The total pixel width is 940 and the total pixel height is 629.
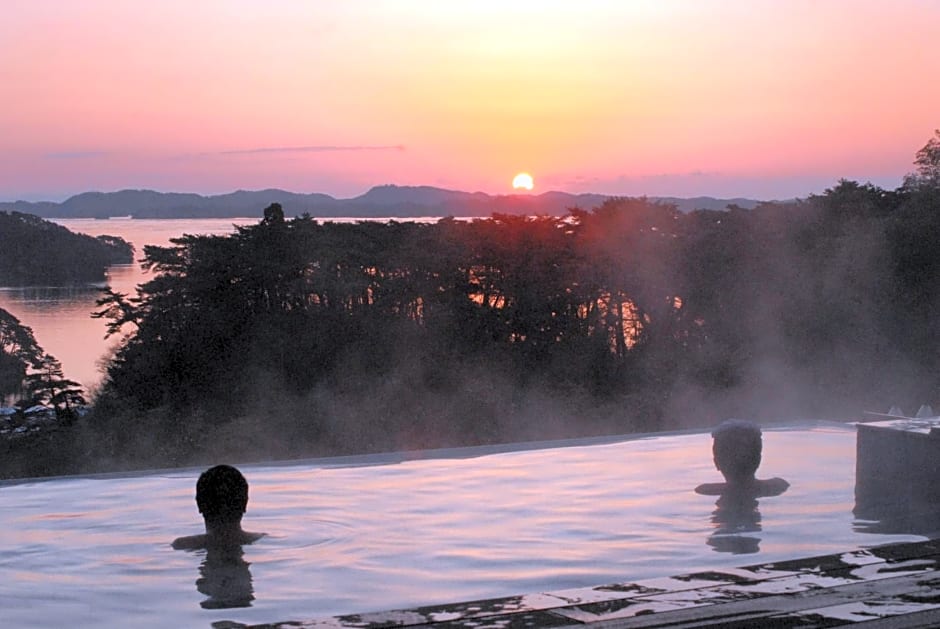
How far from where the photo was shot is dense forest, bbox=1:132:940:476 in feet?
36.1

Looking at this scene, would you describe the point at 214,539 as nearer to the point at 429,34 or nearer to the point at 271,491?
the point at 271,491

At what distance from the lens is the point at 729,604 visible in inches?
92.8

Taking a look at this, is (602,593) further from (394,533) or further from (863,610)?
(394,533)

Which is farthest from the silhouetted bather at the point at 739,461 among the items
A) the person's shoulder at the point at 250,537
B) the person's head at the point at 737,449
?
the person's shoulder at the point at 250,537

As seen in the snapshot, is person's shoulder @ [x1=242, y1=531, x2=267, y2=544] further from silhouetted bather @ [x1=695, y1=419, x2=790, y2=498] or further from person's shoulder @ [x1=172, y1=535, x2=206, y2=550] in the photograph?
silhouetted bather @ [x1=695, y1=419, x2=790, y2=498]

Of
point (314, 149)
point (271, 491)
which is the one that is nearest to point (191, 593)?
point (271, 491)

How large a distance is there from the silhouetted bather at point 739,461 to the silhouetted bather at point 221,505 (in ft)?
5.88

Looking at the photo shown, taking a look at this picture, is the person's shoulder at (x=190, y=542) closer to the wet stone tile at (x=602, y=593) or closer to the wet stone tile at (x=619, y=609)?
the wet stone tile at (x=602, y=593)

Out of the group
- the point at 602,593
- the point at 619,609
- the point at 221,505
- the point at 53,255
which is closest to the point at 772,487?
the point at 602,593

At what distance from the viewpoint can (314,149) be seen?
15.3 m

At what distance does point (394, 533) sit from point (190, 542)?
66cm

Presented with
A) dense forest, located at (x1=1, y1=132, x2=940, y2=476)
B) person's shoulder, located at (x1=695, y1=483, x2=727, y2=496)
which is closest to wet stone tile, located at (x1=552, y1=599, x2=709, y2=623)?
person's shoulder, located at (x1=695, y1=483, x2=727, y2=496)

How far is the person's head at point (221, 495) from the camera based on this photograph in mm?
3449

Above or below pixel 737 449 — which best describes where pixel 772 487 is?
below
